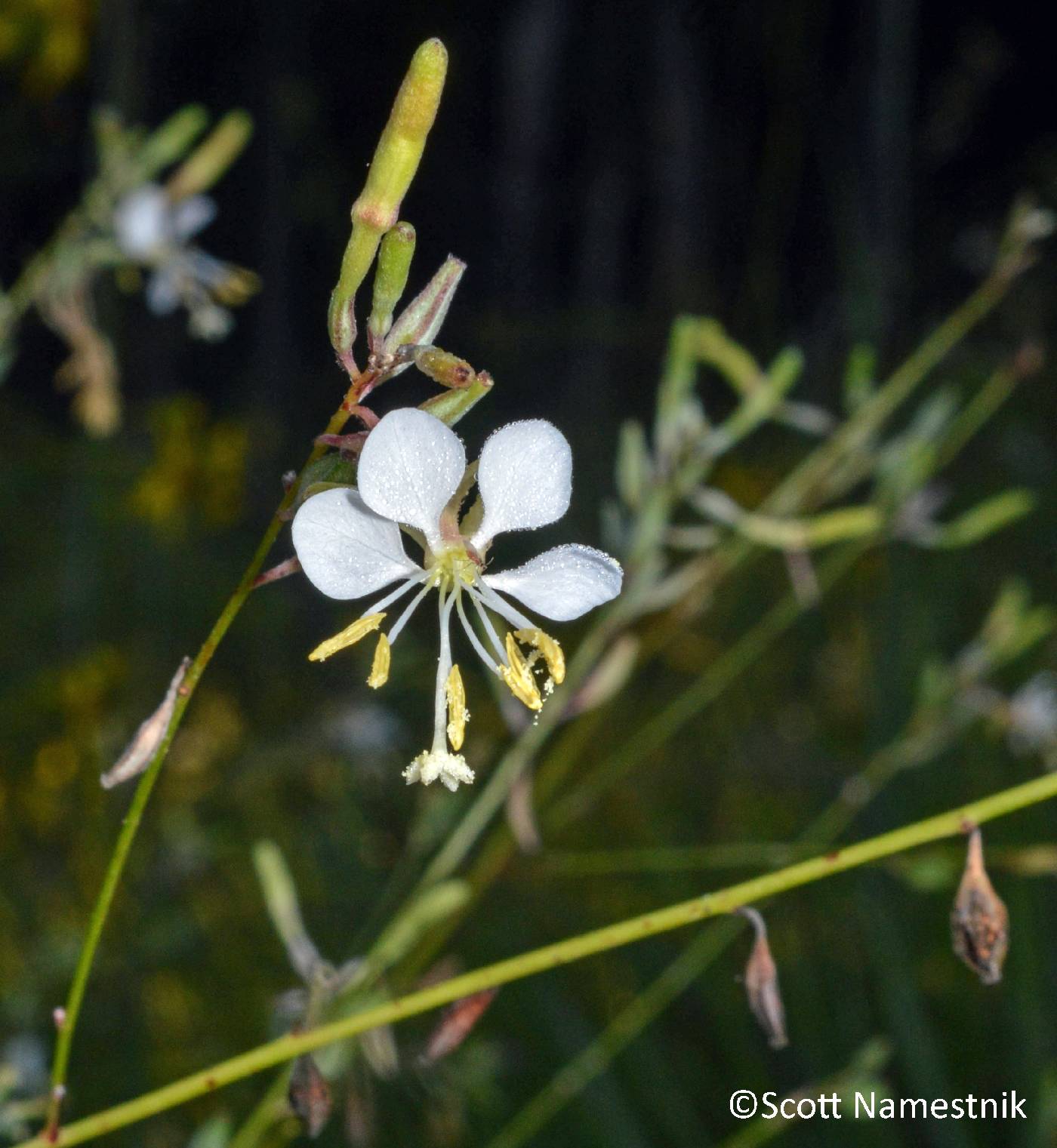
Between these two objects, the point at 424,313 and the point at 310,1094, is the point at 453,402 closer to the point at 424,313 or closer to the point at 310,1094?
the point at 424,313

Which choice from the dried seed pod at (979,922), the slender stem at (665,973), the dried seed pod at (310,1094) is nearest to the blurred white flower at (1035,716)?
the slender stem at (665,973)

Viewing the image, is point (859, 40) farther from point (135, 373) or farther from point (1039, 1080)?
point (1039, 1080)

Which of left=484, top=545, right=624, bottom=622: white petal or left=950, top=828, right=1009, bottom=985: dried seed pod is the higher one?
left=484, top=545, right=624, bottom=622: white petal

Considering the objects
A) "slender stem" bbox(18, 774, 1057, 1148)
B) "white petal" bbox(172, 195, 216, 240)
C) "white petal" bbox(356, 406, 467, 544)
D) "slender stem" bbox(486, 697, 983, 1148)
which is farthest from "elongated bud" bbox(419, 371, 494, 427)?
"white petal" bbox(172, 195, 216, 240)

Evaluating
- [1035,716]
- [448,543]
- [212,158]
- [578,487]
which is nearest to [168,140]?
[212,158]

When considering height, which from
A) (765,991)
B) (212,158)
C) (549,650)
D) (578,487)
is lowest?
(765,991)

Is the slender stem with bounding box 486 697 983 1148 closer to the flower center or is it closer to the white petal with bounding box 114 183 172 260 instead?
the flower center

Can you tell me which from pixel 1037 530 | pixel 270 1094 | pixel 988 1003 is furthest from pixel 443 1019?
pixel 1037 530

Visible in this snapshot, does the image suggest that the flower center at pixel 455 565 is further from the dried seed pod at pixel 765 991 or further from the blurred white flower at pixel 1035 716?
the blurred white flower at pixel 1035 716
